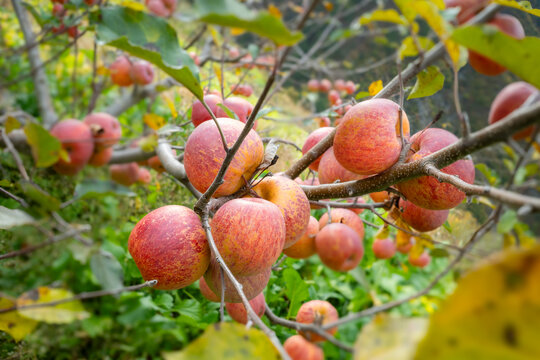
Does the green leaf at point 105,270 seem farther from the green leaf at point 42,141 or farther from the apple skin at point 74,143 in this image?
the apple skin at point 74,143

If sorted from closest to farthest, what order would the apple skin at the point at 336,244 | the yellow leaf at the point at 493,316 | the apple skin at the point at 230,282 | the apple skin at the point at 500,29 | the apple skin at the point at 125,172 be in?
the yellow leaf at the point at 493,316
the apple skin at the point at 500,29
the apple skin at the point at 230,282
the apple skin at the point at 336,244
the apple skin at the point at 125,172

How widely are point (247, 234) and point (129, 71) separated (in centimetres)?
185

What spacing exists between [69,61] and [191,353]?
3830 millimetres

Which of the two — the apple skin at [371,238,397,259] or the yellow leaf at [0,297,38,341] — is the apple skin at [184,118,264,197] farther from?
the apple skin at [371,238,397,259]

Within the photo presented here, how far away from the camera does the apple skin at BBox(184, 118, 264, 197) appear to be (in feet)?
2.26

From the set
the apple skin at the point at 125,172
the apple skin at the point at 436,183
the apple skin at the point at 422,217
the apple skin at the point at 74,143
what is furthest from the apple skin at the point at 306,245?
the apple skin at the point at 125,172

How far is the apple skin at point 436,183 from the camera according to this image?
67cm

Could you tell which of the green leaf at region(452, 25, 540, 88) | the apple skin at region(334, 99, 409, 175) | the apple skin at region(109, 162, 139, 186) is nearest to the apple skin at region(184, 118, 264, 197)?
the apple skin at region(334, 99, 409, 175)

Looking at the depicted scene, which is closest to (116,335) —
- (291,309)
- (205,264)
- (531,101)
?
(291,309)

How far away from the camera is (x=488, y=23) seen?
494 millimetres

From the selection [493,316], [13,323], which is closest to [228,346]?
[493,316]

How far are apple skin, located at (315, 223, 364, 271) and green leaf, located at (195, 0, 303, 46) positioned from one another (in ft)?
2.81

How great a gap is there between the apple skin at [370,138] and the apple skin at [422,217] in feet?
0.78

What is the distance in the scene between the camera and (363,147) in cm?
68
